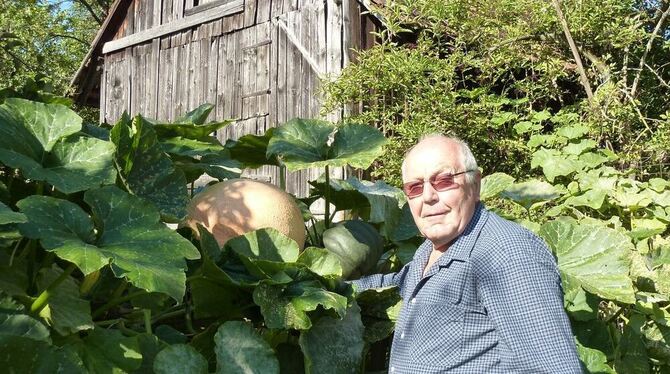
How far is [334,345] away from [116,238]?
2.18 ft

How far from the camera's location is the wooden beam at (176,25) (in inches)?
358

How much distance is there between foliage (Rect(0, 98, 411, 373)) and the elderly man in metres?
0.21

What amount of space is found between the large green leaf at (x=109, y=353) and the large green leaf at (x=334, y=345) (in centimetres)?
46

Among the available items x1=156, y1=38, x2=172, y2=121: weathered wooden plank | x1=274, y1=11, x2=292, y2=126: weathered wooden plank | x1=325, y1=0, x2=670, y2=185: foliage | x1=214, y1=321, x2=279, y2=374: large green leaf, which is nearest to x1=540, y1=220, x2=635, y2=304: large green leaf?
x1=214, y1=321, x2=279, y2=374: large green leaf

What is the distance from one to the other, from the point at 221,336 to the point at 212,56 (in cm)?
784

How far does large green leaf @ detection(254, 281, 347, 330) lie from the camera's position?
1.82 metres

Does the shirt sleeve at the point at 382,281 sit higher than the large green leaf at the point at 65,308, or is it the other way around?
the large green leaf at the point at 65,308

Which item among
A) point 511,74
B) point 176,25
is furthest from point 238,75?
point 511,74

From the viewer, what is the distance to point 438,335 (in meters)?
1.88

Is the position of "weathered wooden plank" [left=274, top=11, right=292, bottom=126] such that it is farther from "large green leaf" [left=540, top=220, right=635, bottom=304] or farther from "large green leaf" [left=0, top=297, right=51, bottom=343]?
"large green leaf" [left=0, top=297, right=51, bottom=343]

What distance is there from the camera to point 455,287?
1.87m

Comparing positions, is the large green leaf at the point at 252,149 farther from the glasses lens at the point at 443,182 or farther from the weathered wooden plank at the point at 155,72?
the weathered wooden plank at the point at 155,72

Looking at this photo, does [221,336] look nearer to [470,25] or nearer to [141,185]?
[141,185]

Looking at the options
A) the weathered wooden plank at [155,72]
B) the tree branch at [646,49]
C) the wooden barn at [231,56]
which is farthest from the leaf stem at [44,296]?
the weathered wooden plank at [155,72]
